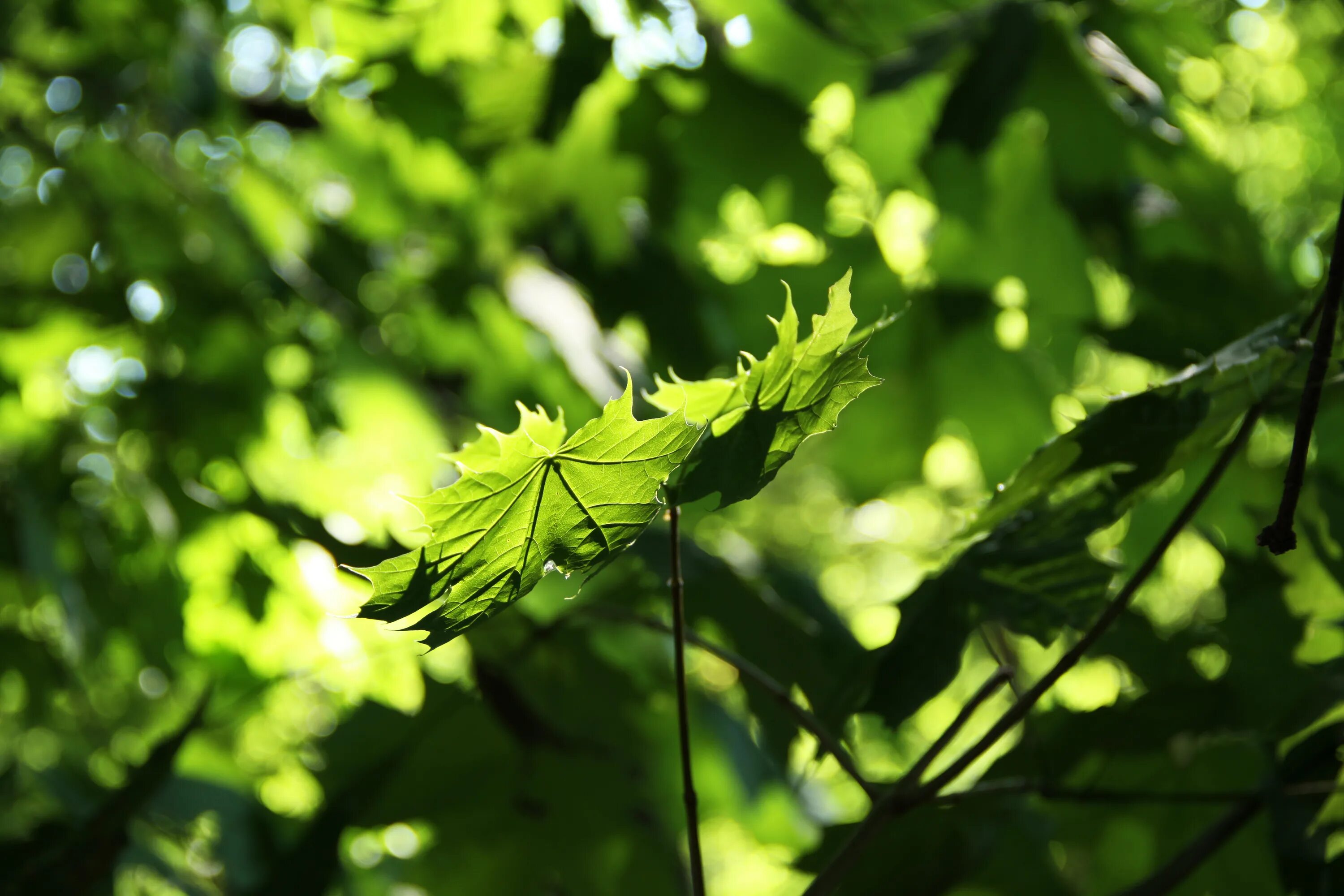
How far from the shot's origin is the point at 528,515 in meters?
0.41

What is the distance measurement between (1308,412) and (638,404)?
88 centimetres

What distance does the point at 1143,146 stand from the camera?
977 mm

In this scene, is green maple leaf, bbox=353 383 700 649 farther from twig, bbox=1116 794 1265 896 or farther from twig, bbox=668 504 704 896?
twig, bbox=1116 794 1265 896

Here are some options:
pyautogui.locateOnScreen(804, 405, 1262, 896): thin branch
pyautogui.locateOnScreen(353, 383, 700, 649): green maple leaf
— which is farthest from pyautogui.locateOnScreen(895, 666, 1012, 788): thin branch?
pyautogui.locateOnScreen(353, 383, 700, 649): green maple leaf

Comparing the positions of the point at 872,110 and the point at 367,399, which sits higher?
the point at 872,110

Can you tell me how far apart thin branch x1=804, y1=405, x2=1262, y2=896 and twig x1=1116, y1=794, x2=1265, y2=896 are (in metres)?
0.23

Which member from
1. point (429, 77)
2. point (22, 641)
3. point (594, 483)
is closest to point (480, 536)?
point (594, 483)

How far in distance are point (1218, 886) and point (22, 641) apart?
194cm

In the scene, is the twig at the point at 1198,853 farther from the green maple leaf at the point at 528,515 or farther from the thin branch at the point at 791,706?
the green maple leaf at the point at 528,515

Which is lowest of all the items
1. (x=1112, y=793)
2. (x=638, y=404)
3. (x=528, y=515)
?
(x=638, y=404)

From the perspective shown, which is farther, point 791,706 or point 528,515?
point 791,706

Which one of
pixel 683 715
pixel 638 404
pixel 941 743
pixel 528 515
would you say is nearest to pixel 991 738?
pixel 941 743

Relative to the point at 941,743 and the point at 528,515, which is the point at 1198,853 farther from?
the point at 528,515

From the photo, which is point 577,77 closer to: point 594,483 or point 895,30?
point 895,30
